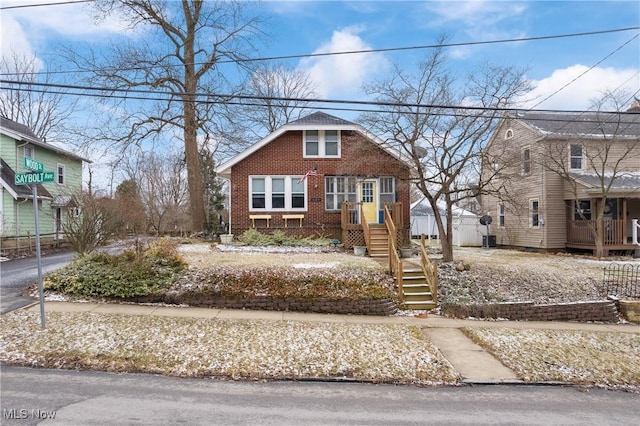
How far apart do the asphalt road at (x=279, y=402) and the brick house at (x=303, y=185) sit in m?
12.8

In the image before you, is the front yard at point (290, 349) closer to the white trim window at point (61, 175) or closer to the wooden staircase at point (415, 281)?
the wooden staircase at point (415, 281)

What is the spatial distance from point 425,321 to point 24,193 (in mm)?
21286

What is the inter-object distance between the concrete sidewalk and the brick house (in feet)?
29.8

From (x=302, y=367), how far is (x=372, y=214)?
13.0 meters

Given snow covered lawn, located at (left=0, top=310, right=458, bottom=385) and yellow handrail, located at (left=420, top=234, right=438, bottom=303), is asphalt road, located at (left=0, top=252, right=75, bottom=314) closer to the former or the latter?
snow covered lawn, located at (left=0, top=310, right=458, bottom=385)

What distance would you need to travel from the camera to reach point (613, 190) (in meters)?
18.0

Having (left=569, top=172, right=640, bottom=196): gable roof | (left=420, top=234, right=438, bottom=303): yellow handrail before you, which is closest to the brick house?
(left=420, top=234, right=438, bottom=303): yellow handrail

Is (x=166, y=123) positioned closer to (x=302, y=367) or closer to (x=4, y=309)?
(x=4, y=309)

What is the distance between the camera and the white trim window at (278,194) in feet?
59.5

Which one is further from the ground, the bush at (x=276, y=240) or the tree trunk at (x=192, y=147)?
the tree trunk at (x=192, y=147)

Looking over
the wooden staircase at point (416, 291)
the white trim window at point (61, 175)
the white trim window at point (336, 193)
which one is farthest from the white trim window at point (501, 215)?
the white trim window at point (61, 175)

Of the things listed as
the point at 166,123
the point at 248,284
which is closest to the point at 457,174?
the point at 248,284

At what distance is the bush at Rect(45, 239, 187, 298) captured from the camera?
9078 millimetres

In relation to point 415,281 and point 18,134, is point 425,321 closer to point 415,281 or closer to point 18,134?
point 415,281
